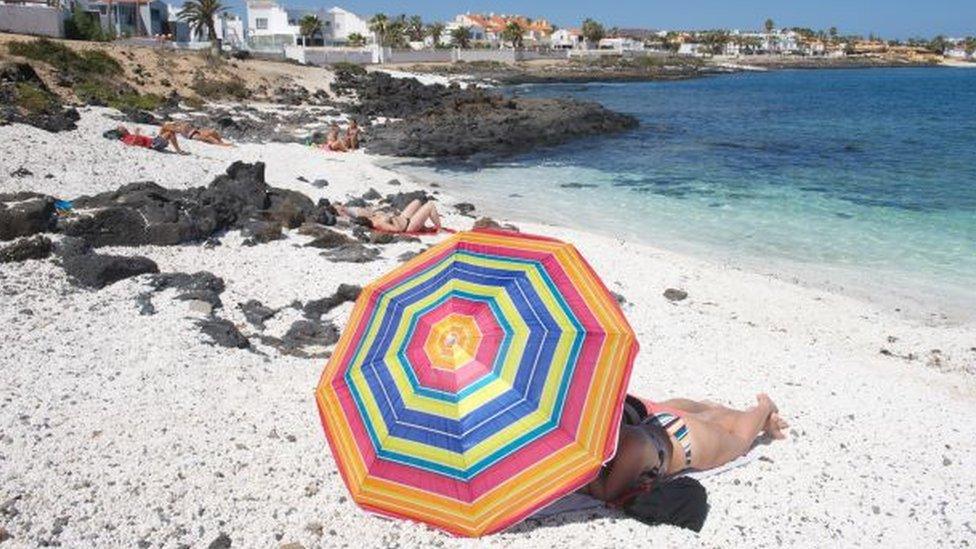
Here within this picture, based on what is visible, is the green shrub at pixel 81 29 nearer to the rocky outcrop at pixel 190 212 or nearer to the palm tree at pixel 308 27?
the rocky outcrop at pixel 190 212

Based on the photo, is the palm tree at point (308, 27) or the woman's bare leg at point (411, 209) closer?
the woman's bare leg at point (411, 209)

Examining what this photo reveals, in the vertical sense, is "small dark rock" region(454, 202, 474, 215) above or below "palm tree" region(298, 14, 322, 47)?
below

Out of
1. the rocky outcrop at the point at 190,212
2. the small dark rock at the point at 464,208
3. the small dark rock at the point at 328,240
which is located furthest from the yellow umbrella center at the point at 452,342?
the small dark rock at the point at 464,208

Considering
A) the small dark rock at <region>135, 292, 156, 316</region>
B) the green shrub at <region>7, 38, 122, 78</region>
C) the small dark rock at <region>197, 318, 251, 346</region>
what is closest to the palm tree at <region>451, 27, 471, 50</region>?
the green shrub at <region>7, 38, 122, 78</region>

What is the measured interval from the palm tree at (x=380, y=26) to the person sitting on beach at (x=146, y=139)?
8363 centimetres

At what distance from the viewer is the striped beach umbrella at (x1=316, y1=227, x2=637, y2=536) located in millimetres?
3727

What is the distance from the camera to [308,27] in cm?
8812

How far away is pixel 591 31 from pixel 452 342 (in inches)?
5944

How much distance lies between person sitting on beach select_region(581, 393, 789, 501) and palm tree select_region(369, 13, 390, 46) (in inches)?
3858

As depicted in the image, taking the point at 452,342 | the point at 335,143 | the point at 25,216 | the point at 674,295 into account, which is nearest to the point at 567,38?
the point at 335,143

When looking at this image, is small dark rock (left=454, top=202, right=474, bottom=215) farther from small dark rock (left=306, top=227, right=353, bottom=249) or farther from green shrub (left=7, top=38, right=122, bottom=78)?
green shrub (left=7, top=38, right=122, bottom=78)

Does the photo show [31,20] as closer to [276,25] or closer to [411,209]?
[411,209]

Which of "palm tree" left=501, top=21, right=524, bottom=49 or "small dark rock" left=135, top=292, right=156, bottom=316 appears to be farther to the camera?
"palm tree" left=501, top=21, right=524, bottom=49

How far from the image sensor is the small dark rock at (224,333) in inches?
267
